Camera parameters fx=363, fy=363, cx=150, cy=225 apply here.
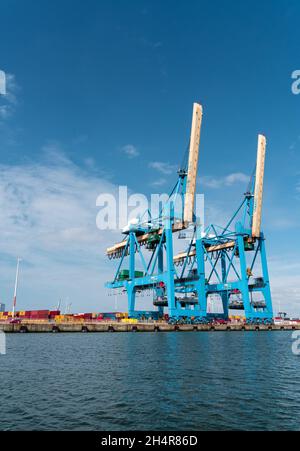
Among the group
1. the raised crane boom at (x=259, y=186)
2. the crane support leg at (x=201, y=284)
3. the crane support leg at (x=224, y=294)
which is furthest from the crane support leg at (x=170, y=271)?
the crane support leg at (x=224, y=294)

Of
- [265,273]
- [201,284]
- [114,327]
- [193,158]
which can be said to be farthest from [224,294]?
[193,158]

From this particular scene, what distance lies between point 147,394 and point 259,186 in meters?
80.2

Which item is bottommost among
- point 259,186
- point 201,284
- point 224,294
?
point 224,294

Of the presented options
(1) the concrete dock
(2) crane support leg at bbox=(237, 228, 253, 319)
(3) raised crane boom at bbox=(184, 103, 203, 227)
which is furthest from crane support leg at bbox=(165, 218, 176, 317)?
(2) crane support leg at bbox=(237, 228, 253, 319)

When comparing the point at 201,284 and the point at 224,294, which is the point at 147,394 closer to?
the point at 201,284

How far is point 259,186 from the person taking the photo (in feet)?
295

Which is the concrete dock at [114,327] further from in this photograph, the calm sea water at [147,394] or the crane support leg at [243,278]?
the calm sea water at [147,394]

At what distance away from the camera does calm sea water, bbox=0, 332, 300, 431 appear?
41.4ft

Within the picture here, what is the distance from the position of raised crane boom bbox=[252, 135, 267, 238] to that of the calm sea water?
204 feet

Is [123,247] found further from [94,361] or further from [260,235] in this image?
[94,361]

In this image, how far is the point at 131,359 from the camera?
2861 cm

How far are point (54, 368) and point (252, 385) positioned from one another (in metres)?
12.5

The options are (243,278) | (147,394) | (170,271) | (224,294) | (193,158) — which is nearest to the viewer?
(147,394)

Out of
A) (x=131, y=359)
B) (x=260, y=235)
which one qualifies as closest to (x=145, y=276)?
(x=260, y=235)
